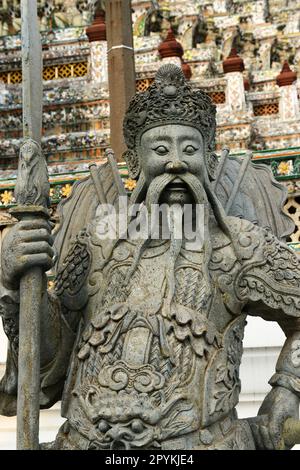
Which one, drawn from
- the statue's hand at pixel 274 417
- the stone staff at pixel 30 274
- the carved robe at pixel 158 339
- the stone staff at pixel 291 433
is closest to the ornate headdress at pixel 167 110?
the carved robe at pixel 158 339

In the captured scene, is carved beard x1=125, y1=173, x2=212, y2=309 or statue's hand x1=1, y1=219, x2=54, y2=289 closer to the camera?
statue's hand x1=1, y1=219, x2=54, y2=289

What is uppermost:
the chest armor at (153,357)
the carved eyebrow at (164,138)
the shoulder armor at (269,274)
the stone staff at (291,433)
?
the carved eyebrow at (164,138)

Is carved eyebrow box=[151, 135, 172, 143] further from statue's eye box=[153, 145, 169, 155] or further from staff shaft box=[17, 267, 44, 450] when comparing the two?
staff shaft box=[17, 267, 44, 450]

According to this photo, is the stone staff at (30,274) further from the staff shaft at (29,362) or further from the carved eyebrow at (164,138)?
the carved eyebrow at (164,138)

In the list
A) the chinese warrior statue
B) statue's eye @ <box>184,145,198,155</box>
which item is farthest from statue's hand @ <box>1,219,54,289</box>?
statue's eye @ <box>184,145,198,155</box>

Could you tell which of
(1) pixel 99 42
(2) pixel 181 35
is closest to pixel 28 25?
(1) pixel 99 42

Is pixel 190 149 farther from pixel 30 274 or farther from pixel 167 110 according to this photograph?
pixel 30 274

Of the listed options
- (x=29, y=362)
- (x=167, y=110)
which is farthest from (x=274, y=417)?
(x=167, y=110)

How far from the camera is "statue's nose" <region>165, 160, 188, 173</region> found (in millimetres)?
4980

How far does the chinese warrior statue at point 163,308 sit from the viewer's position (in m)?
4.73

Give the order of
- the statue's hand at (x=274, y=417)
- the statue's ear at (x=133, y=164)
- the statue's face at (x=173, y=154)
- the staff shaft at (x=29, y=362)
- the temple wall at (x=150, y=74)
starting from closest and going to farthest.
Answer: the staff shaft at (x=29, y=362) < the statue's hand at (x=274, y=417) < the statue's face at (x=173, y=154) < the statue's ear at (x=133, y=164) < the temple wall at (x=150, y=74)

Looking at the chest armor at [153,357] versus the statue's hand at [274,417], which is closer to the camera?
the chest armor at [153,357]

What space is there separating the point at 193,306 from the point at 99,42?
A: 590 inches

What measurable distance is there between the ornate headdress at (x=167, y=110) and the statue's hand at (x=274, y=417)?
3.31 feet
